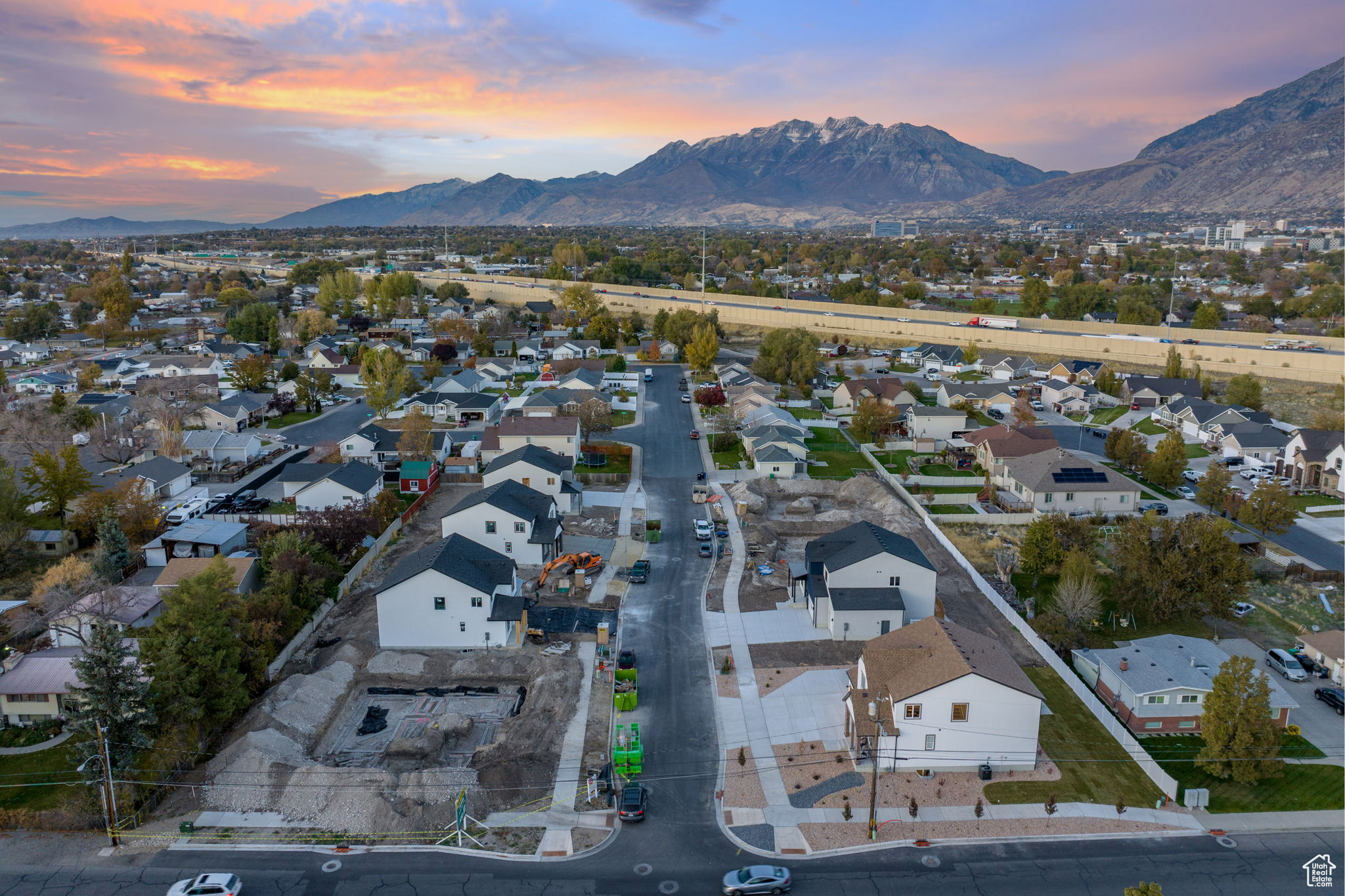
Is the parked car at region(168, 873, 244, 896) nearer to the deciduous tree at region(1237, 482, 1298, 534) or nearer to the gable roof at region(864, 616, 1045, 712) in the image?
the gable roof at region(864, 616, 1045, 712)

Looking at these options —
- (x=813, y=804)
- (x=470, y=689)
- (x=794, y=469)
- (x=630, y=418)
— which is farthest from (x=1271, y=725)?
(x=630, y=418)

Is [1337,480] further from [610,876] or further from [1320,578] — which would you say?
[610,876]

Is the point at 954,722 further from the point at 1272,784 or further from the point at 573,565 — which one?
the point at 573,565

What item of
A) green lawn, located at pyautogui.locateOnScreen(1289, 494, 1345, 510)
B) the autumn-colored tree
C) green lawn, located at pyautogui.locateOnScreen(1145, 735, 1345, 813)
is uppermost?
the autumn-colored tree

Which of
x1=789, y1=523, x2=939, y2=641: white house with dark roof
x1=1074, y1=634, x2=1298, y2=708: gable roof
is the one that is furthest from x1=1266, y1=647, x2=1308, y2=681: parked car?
x1=789, y1=523, x2=939, y2=641: white house with dark roof

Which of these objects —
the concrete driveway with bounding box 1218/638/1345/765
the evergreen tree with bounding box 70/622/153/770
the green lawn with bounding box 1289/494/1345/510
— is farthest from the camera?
the green lawn with bounding box 1289/494/1345/510

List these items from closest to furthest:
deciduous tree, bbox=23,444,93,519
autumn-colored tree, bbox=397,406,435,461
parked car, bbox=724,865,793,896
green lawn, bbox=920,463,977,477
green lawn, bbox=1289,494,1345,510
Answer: parked car, bbox=724,865,793,896
deciduous tree, bbox=23,444,93,519
green lawn, bbox=1289,494,1345,510
autumn-colored tree, bbox=397,406,435,461
green lawn, bbox=920,463,977,477

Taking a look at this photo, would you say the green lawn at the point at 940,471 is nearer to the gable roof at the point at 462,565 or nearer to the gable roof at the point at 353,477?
Result: the gable roof at the point at 462,565
